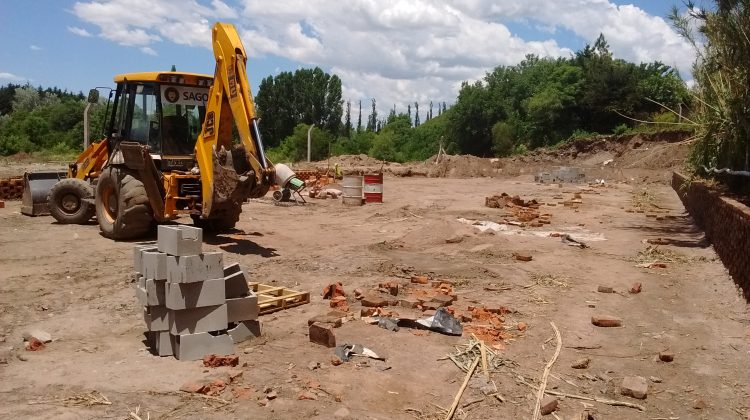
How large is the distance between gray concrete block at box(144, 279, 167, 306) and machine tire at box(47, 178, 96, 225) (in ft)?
27.8

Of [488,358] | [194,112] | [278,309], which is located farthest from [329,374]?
[194,112]

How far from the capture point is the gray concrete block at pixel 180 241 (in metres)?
5.47

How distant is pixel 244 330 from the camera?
6098 mm

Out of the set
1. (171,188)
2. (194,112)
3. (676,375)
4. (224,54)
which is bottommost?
(676,375)

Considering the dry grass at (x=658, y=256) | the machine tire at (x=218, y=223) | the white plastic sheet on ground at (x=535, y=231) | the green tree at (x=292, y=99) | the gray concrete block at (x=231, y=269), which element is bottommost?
the dry grass at (x=658, y=256)

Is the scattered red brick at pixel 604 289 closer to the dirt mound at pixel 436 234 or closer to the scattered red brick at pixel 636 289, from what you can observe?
the scattered red brick at pixel 636 289

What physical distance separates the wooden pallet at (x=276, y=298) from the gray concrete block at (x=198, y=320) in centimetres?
115

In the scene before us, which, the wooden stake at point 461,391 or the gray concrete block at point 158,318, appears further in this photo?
the gray concrete block at point 158,318

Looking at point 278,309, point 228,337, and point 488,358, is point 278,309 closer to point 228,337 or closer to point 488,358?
point 228,337

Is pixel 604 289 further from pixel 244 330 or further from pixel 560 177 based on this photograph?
pixel 560 177

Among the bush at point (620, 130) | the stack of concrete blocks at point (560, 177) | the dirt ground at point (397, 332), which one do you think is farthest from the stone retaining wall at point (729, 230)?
the bush at point (620, 130)

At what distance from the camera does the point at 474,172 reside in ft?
127

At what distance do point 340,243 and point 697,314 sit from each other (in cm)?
649

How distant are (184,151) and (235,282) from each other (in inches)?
250
